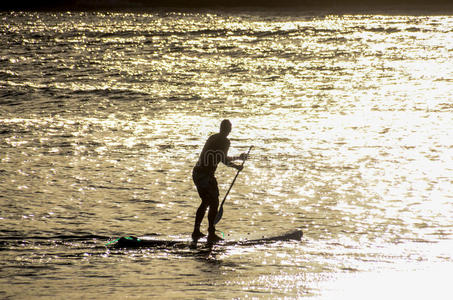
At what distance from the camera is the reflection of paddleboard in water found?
11.3 m

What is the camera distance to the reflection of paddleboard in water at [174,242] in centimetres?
1126

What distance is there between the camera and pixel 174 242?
1144 cm

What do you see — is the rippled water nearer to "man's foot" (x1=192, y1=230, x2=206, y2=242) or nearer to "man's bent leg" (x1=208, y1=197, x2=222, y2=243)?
"man's foot" (x1=192, y1=230, x2=206, y2=242)

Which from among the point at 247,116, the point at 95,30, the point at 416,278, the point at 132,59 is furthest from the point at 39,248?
the point at 95,30

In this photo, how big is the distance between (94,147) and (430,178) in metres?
8.44

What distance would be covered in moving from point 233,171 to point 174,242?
20.3 ft

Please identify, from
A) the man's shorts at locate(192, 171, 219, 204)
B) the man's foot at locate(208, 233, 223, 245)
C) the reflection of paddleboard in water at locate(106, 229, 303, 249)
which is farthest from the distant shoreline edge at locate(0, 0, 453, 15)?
the man's foot at locate(208, 233, 223, 245)

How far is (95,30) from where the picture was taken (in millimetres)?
56531

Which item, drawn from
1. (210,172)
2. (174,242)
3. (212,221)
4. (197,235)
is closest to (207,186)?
(210,172)

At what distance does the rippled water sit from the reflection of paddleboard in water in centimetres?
18

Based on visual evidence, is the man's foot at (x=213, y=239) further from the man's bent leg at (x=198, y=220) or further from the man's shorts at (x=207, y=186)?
the man's shorts at (x=207, y=186)

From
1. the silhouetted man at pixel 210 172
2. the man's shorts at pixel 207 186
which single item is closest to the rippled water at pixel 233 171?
the silhouetted man at pixel 210 172

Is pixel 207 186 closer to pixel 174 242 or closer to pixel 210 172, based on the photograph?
pixel 210 172

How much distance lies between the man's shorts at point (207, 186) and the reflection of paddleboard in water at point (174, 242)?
0.67 meters
